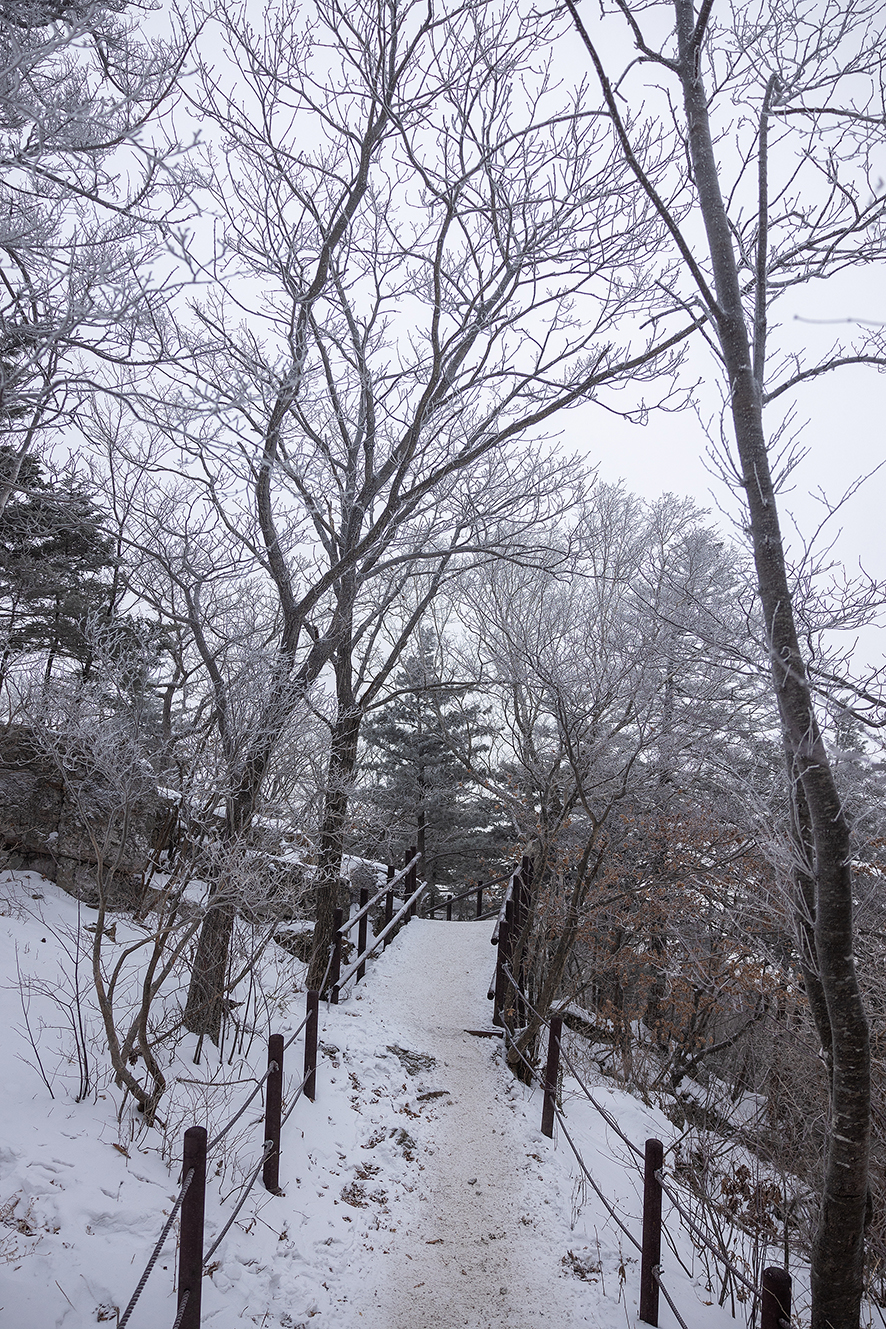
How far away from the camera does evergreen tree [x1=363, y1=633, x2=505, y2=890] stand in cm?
2120

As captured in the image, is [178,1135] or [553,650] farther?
[553,650]

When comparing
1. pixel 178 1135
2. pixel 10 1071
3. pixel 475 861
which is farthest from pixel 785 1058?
pixel 475 861

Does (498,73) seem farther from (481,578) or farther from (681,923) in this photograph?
(681,923)

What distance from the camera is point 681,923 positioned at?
1185 centimetres

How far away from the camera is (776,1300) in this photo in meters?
2.81

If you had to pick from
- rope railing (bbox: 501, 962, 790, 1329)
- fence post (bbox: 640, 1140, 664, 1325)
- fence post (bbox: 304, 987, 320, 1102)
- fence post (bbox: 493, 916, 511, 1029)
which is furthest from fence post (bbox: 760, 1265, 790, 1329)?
fence post (bbox: 493, 916, 511, 1029)

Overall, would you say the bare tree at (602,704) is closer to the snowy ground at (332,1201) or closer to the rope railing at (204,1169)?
the snowy ground at (332,1201)

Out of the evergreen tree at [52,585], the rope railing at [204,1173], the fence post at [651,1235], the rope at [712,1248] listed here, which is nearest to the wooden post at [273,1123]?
the rope railing at [204,1173]

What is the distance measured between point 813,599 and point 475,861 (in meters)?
19.3

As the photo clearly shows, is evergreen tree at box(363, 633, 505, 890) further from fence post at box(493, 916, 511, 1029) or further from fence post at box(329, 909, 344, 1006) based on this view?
fence post at box(329, 909, 344, 1006)

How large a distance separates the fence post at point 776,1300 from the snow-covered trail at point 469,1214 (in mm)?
1933

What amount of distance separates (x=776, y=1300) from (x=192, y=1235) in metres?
2.57

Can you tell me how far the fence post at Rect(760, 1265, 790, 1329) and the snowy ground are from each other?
191 cm

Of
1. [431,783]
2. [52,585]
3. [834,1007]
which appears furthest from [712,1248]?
[431,783]
